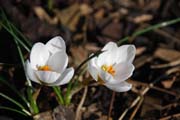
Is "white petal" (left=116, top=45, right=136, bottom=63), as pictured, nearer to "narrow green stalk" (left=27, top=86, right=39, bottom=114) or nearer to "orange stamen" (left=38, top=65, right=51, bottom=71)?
"orange stamen" (left=38, top=65, right=51, bottom=71)

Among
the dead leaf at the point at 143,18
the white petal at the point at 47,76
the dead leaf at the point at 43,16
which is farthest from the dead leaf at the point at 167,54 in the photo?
the white petal at the point at 47,76

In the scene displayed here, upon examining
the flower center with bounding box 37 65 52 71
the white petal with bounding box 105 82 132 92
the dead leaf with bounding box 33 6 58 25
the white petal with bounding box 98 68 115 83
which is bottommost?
the dead leaf with bounding box 33 6 58 25

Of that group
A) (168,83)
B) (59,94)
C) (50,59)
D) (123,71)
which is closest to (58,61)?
(50,59)

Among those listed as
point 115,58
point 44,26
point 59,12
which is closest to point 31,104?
point 115,58

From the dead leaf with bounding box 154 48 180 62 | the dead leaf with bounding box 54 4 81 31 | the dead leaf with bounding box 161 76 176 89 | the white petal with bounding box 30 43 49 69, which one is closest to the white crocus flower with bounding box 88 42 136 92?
the white petal with bounding box 30 43 49 69

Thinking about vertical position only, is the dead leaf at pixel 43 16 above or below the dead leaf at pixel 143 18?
above

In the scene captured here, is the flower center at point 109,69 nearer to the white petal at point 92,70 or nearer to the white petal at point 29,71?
the white petal at point 92,70

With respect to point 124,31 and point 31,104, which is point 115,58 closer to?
point 31,104

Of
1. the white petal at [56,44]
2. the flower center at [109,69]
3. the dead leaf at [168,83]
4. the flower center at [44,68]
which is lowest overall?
the dead leaf at [168,83]
